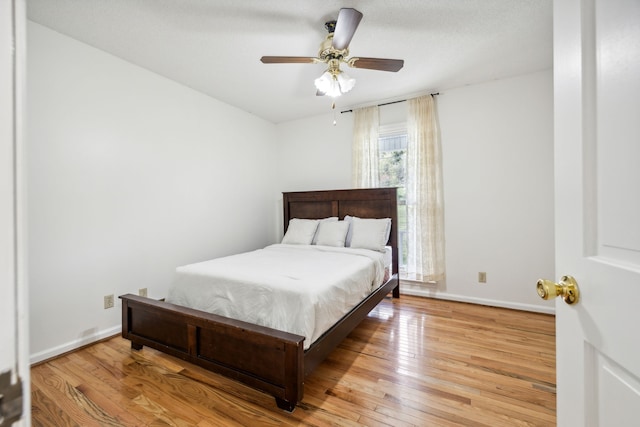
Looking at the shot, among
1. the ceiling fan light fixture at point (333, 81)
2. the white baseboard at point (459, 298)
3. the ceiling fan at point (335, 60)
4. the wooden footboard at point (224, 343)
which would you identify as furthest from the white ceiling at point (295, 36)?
the white baseboard at point (459, 298)

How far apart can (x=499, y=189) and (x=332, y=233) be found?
1.95m

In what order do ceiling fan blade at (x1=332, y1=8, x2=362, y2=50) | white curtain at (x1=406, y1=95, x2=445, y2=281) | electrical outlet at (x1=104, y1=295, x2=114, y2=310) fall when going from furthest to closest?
white curtain at (x1=406, y1=95, x2=445, y2=281) < electrical outlet at (x1=104, y1=295, x2=114, y2=310) < ceiling fan blade at (x1=332, y1=8, x2=362, y2=50)

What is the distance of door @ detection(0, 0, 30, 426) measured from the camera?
349mm

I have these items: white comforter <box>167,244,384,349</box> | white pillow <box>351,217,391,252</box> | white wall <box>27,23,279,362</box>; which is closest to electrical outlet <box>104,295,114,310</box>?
white wall <box>27,23,279,362</box>

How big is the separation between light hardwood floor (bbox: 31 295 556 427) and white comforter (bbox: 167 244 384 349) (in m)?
0.39

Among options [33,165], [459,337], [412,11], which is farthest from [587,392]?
[33,165]

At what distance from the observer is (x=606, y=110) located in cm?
59

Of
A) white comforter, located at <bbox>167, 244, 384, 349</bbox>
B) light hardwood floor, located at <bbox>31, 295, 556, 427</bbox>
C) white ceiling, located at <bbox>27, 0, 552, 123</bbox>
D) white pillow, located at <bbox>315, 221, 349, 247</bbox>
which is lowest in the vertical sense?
light hardwood floor, located at <bbox>31, 295, 556, 427</bbox>

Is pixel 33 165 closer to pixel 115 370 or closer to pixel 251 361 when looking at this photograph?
pixel 115 370

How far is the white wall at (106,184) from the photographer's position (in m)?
2.13

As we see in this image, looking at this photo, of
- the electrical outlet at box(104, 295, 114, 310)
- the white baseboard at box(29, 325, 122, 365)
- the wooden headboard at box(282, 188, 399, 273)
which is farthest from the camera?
the wooden headboard at box(282, 188, 399, 273)

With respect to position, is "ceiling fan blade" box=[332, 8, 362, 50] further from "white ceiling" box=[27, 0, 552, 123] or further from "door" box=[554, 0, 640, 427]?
"door" box=[554, 0, 640, 427]

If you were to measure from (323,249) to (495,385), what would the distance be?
6.22 ft

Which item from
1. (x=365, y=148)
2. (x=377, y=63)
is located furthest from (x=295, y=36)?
(x=365, y=148)
